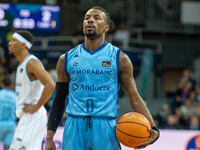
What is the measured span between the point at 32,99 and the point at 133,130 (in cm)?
197

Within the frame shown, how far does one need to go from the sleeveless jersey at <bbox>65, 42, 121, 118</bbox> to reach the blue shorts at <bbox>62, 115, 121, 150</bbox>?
0.07 m

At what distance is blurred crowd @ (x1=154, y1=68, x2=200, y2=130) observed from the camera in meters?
9.14

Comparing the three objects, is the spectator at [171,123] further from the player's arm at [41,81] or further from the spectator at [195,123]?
the player's arm at [41,81]

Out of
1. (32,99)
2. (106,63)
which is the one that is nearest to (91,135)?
(106,63)

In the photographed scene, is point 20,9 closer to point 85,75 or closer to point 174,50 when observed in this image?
point 174,50

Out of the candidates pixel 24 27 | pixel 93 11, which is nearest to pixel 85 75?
pixel 93 11

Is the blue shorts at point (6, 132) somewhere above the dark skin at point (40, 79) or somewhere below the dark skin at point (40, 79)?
below

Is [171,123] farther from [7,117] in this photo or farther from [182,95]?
[7,117]

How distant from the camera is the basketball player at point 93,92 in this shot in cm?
299

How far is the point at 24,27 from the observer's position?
552 inches

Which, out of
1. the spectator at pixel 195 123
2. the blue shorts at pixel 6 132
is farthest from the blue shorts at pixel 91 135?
the spectator at pixel 195 123

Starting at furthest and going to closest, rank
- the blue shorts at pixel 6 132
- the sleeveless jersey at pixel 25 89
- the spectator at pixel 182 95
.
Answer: the spectator at pixel 182 95 < the blue shorts at pixel 6 132 < the sleeveless jersey at pixel 25 89

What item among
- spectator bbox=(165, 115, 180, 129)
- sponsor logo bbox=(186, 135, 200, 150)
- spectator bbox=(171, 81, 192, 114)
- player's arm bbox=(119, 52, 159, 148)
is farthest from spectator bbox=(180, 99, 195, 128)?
player's arm bbox=(119, 52, 159, 148)

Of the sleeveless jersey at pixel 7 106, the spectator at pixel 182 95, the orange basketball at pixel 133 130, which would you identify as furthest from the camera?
the spectator at pixel 182 95
